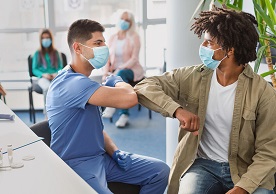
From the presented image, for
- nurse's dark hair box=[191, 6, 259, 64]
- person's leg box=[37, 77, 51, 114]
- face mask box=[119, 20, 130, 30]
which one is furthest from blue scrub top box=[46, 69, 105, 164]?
face mask box=[119, 20, 130, 30]

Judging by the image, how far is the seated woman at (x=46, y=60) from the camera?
17.5ft

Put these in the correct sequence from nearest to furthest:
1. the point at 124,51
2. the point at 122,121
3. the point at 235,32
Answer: the point at 235,32 → the point at 122,121 → the point at 124,51

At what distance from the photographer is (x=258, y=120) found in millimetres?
2072

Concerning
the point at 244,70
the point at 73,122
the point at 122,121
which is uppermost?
the point at 244,70

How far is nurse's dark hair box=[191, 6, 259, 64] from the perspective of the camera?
2062mm

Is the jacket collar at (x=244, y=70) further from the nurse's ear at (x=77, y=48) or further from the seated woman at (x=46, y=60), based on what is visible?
the seated woman at (x=46, y=60)

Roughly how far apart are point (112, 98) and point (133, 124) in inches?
129

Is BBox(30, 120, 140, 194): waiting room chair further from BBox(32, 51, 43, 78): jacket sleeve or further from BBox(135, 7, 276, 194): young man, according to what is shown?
BBox(32, 51, 43, 78): jacket sleeve

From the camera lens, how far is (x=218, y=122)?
85.0 inches

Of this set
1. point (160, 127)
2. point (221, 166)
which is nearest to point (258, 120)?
point (221, 166)

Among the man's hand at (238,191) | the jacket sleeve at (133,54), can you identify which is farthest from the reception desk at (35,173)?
the jacket sleeve at (133,54)

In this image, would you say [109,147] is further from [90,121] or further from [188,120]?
[188,120]

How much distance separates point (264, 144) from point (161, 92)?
1.70ft

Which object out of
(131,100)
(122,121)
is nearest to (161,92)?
(131,100)
